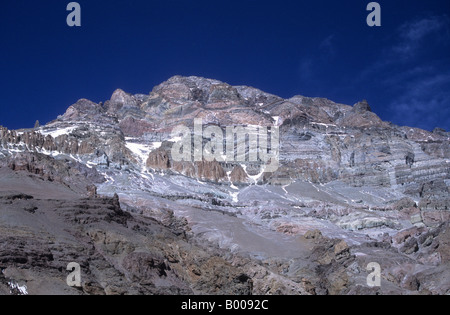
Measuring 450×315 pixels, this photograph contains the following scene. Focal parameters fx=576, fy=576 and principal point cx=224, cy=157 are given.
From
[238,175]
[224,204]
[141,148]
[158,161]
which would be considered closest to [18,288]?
[224,204]

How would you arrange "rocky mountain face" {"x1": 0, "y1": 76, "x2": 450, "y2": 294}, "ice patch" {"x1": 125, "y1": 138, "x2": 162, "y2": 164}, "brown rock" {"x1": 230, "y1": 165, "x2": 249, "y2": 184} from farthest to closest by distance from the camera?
"ice patch" {"x1": 125, "y1": 138, "x2": 162, "y2": 164} < "brown rock" {"x1": 230, "y1": 165, "x2": 249, "y2": 184} < "rocky mountain face" {"x1": 0, "y1": 76, "x2": 450, "y2": 294}

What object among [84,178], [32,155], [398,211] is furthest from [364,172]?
[32,155]

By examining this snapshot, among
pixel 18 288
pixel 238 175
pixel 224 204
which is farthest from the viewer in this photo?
pixel 238 175

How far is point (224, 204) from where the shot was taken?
4156 inches

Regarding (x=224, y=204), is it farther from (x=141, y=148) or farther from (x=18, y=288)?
(x=18, y=288)

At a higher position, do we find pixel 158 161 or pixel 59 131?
pixel 59 131

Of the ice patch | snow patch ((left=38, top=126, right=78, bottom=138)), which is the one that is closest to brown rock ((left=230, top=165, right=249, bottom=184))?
the ice patch

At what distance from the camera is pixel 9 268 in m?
36.6

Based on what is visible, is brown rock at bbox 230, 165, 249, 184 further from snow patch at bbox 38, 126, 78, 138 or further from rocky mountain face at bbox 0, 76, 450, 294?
snow patch at bbox 38, 126, 78, 138

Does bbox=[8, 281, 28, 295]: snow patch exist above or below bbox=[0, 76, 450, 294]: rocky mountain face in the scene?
below

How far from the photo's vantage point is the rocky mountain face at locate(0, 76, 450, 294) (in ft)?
151

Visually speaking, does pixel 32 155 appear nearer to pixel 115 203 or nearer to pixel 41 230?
pixel 115 203
